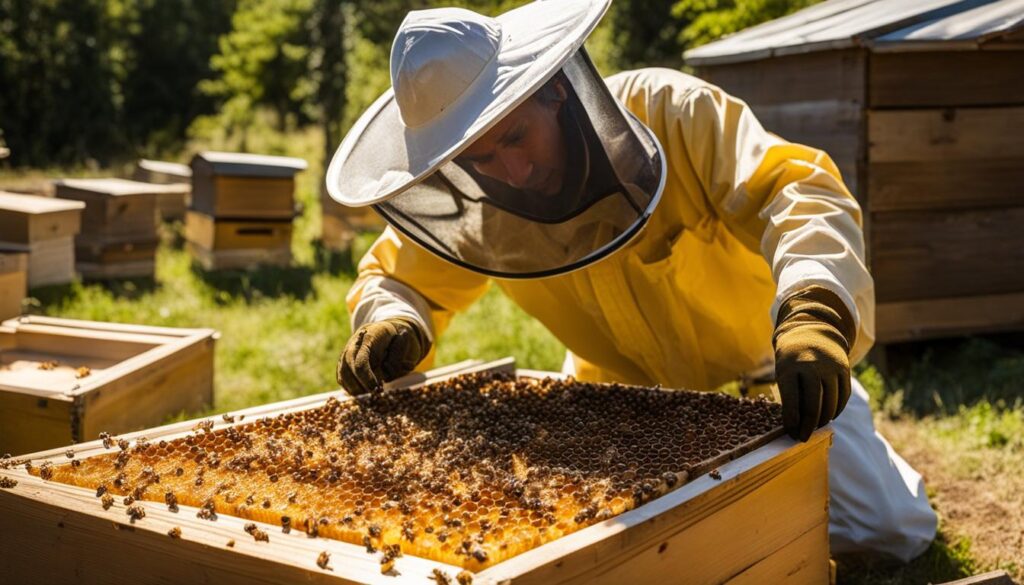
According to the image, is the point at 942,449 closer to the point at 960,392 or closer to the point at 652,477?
the point at 960,392

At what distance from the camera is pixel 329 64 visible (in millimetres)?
14906

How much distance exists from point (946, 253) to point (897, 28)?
1.23 metres

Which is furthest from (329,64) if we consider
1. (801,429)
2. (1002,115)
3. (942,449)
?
(801,429)

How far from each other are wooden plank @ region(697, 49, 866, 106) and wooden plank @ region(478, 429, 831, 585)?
3.26 metres

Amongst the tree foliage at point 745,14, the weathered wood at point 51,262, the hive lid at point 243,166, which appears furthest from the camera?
the tree foliage at point 745,14

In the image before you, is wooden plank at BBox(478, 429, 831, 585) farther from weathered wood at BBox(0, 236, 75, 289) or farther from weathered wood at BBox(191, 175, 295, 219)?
weathered wood at BBox(191, 175, 295, 219)

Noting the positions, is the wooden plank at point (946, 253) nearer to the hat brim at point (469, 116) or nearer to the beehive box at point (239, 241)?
the hat brim at point (469, 116)

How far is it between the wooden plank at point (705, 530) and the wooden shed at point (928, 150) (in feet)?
10.2

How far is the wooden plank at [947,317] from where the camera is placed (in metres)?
5.06

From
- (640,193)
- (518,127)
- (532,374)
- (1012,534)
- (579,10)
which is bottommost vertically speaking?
(1012,534)

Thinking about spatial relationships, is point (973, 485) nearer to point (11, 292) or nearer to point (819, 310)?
point (819, 310)

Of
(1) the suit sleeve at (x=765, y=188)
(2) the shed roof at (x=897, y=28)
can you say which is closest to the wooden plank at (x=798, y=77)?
(2) the shed roof at (x=897, y=28)

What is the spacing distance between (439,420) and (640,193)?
2.93 feet

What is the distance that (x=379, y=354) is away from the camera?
2.84m
